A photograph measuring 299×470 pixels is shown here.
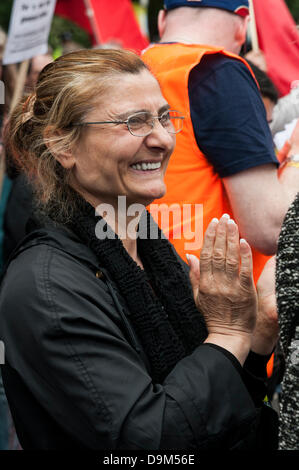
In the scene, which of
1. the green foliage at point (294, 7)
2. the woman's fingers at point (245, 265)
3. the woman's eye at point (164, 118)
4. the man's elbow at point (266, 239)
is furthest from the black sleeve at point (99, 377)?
the green foliage at point (294, 7)

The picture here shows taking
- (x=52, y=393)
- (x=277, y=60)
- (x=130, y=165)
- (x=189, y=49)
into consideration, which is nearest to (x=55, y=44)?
(x=277, y=60)

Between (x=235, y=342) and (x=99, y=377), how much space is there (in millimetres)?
420

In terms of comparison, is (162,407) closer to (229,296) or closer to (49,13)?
(229,296)

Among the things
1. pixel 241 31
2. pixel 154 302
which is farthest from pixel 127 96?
pixel 241 31

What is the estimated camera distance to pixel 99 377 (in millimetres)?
1525

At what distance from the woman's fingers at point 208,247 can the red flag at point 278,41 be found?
98.0 inches

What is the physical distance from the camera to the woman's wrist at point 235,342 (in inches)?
67.7

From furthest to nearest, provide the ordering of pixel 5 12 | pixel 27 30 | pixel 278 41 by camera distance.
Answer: pixel 5 12
pixel 278 41
pixel 27 30

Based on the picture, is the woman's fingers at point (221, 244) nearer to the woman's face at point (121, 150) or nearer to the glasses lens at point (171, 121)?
the woman's face at point (121, 150)

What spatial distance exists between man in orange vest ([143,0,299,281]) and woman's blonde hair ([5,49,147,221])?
397 millimetres

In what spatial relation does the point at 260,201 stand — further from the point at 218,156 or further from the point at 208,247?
the point at 208,247

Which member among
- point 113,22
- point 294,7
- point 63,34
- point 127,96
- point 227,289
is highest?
point 127,96

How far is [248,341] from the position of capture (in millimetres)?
1769
